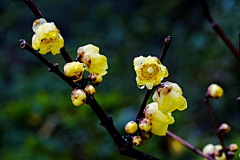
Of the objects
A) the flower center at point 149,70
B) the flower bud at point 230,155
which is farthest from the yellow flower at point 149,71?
the flower bud at point 230,155

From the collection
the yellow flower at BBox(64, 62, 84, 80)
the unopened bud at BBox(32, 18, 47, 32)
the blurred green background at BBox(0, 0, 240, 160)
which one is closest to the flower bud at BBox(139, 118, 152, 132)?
the yellow flower at BBox(64, 62, 84, 80)

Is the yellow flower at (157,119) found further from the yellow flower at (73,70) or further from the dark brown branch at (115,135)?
the yellow flower at (73,70)

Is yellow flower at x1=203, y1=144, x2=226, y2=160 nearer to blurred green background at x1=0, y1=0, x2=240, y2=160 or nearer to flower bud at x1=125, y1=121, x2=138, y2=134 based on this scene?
flower bud at x1=125, y1=121, x2=138, y2=134

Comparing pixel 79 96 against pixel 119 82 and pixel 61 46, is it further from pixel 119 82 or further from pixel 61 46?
pixel 119 82

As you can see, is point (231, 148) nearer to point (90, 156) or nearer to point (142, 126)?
point (142, 126)

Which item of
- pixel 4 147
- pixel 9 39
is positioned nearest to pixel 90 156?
pixel 4 147

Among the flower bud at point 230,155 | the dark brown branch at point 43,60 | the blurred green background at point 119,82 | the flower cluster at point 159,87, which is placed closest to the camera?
the dark brown branch at point 43,60

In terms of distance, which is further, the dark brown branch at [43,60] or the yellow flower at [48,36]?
the yellow flower at [48,36]
